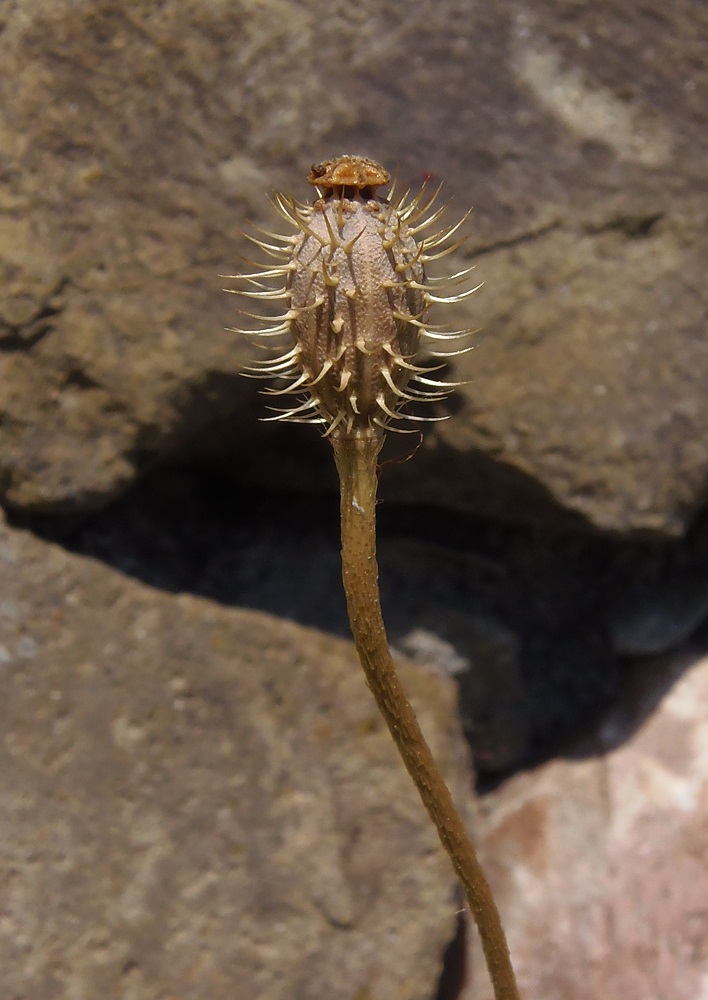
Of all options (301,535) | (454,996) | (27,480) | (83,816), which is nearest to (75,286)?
(27,480)

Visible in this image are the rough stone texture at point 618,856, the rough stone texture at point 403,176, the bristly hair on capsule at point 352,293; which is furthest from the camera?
the rough stone texture at point 618,856

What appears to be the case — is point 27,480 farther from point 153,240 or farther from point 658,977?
point 658,977

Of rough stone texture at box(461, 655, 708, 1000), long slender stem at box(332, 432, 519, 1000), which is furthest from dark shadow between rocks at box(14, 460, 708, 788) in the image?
long slender stem at box(332, 432, 519, 1000)

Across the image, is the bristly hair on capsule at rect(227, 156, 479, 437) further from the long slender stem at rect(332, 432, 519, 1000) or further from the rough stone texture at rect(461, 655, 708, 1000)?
the rough stone texture at rect(461, 655, 708, 1000)

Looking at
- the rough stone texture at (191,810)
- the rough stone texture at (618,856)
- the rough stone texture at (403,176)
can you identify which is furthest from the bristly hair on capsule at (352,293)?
the rough stone texture at (618,856)

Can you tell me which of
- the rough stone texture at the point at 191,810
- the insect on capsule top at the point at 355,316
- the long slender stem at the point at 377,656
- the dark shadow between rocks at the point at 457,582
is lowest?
the rough stone texture at the point at 191,810

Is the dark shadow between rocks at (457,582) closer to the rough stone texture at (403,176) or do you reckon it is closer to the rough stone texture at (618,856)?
the rough stone texture at (618,856)

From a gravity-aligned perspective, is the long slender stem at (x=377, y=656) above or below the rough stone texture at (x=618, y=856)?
above
